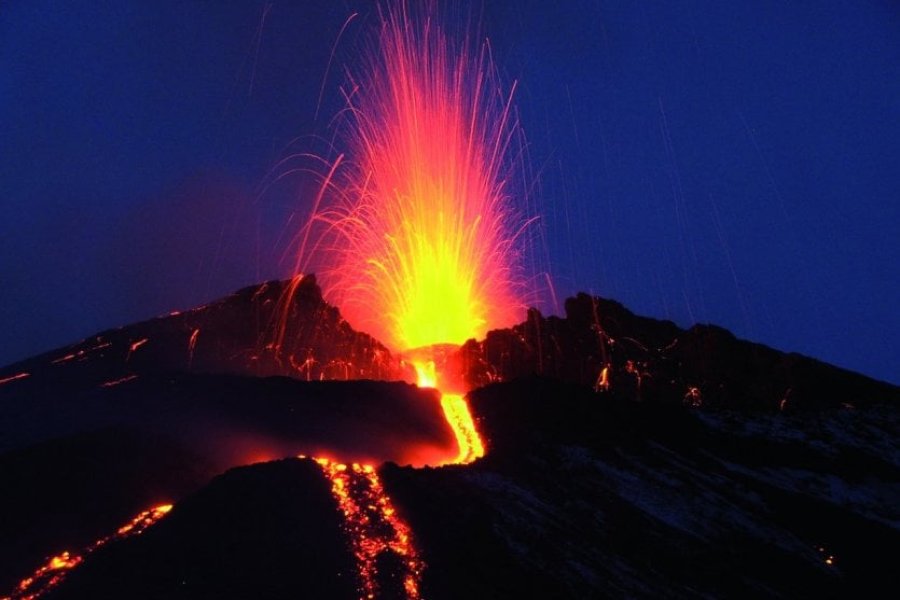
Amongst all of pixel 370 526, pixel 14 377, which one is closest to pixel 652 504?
pixel 370 526

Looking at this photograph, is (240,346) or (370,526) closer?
(370,526)

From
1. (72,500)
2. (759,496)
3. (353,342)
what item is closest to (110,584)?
(72,500)

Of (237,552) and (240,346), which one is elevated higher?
(240,346)

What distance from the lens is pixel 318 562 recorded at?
15.9 m

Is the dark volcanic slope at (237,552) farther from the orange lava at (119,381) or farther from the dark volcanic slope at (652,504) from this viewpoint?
the orange lava at (119,381)

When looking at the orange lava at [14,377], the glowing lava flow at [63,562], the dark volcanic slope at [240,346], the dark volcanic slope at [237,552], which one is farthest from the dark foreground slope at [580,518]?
the orange lava at [14,377]

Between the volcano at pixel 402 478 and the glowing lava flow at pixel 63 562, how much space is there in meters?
0.12

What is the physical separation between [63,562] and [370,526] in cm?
842

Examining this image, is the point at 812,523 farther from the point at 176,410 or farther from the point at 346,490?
the point at 176,410

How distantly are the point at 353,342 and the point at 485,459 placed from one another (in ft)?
82.3

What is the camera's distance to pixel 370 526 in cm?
1831

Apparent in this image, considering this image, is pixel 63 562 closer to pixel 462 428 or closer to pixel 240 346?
pixel 462 428

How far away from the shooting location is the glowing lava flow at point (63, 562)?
15445mm

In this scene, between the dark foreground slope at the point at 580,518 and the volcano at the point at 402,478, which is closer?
the dark foreground slope at the point at 580,518
